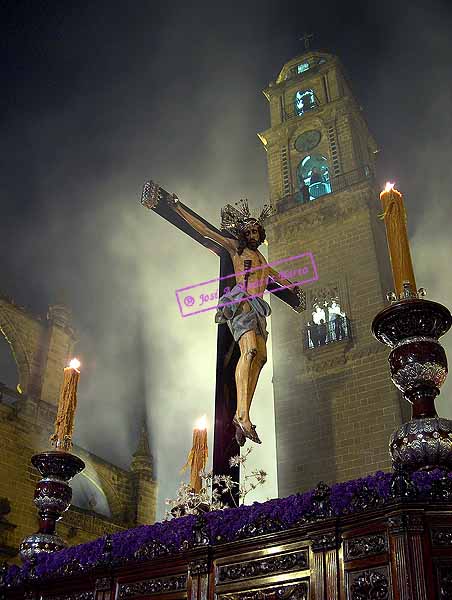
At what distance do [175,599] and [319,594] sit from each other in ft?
3.17

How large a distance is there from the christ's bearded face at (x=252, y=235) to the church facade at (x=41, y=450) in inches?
458

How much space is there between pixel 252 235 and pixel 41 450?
12.8 metres

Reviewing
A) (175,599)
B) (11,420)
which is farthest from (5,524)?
(175,599)

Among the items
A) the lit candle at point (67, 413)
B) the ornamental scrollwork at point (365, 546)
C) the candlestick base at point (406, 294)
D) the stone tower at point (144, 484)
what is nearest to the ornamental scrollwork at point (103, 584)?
the ornamental scrollwork at point (365, 546)

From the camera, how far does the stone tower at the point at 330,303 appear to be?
1355cm

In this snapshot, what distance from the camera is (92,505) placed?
→ 64.0 ft

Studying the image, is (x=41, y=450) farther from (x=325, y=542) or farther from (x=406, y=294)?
(x=325, y=542)

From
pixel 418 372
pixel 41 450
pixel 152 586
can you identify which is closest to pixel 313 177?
pixel 41 450

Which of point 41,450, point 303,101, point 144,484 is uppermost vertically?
point 303,101

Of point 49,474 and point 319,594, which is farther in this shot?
point 49,474

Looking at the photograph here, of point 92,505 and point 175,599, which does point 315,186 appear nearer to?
point 92,505

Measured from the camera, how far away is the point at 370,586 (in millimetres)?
2988

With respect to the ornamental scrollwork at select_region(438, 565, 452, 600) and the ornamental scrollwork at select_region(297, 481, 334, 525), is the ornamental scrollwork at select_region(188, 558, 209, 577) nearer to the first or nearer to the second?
the ornamental scrollwork at select_region(297, 481, 334, 525)

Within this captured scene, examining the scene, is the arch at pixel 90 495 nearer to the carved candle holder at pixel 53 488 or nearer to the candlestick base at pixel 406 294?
the carved candle holder at pixel 53 488
